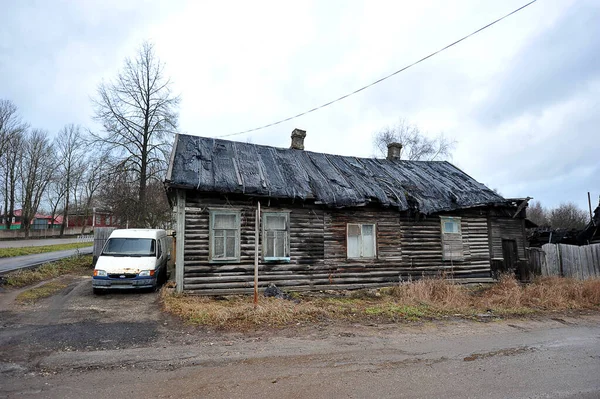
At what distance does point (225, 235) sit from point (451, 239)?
8.57 metres

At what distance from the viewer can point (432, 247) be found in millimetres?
13391

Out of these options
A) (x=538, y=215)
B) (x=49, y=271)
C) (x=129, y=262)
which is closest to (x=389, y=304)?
(x=129, y=262)

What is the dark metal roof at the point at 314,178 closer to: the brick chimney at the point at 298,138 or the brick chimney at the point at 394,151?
the brick chimney at the point at 298,138

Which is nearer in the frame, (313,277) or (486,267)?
(313,277)

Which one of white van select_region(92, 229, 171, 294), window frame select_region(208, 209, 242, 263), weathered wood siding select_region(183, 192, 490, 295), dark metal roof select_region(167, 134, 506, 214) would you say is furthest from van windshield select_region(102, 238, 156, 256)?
dark metal roof select_region(167, 134, 506, 214)

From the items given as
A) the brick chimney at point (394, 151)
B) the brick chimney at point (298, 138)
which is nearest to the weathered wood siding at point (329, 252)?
the brick chimney at point (298, 138)

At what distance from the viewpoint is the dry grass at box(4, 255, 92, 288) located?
1244cm

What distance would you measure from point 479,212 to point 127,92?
859 inches

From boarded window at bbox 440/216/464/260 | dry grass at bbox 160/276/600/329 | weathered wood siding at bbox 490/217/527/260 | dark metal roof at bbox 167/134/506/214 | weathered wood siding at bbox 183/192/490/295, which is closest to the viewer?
dry grass at bbox 160/276/600/329

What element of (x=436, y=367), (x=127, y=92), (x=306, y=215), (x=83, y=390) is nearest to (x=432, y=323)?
(x=436, y=367)

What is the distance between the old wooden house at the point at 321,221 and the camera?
10688 mm

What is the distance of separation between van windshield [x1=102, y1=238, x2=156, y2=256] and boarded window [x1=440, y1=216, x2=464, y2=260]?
10.5 meters

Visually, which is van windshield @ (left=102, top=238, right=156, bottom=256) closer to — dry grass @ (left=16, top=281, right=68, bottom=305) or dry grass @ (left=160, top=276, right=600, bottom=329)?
dry grass @ (left=160, top=276, right=600, bottom=329)

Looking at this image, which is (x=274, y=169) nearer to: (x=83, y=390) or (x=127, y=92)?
(x=83, y=390)
